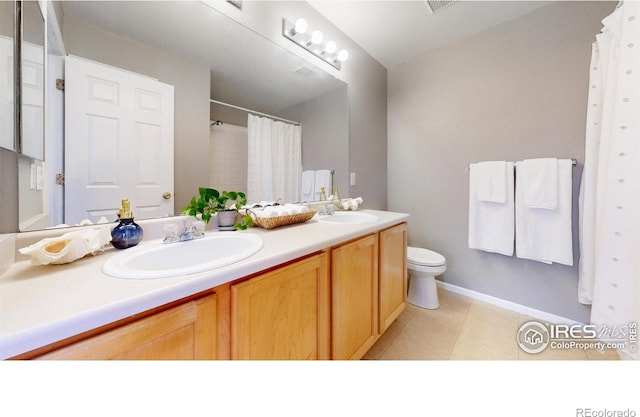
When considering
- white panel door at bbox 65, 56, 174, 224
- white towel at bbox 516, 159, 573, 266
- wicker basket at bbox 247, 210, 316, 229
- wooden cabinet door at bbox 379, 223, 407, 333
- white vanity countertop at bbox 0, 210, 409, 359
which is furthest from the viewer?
white towel at bbox 516, 159, 573, 266

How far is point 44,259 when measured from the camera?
0.54 meters

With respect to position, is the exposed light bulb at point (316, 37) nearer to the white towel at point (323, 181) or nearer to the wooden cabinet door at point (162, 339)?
the white towel at point (323, 181)

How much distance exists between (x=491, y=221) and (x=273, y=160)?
1.76 meters

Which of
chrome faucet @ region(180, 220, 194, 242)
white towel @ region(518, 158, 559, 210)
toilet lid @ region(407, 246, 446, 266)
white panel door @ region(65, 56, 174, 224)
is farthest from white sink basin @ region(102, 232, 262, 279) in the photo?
white towel @ region(518, 158, 559, 210)

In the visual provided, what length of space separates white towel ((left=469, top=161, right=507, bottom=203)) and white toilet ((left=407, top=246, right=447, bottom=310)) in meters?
0.60

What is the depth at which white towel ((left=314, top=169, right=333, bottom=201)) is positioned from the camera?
65.2 inches

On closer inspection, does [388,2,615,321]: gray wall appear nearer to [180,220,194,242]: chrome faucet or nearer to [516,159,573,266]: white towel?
[516,159,573,266]: white towel

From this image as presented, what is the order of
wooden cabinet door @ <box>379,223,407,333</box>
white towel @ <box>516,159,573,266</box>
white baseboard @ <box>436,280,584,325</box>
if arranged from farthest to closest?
white baseboard @ <box>436,280,584,325</box> → white towel @ <box>516,159,573,266</box> → wooden cabinet door @ <box>379,223,407,333</box>

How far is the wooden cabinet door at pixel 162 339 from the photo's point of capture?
38cm

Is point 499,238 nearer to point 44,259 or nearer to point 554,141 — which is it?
point 554,141

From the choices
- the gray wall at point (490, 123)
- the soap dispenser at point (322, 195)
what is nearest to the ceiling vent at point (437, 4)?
the gray wall at point (490, 123)
